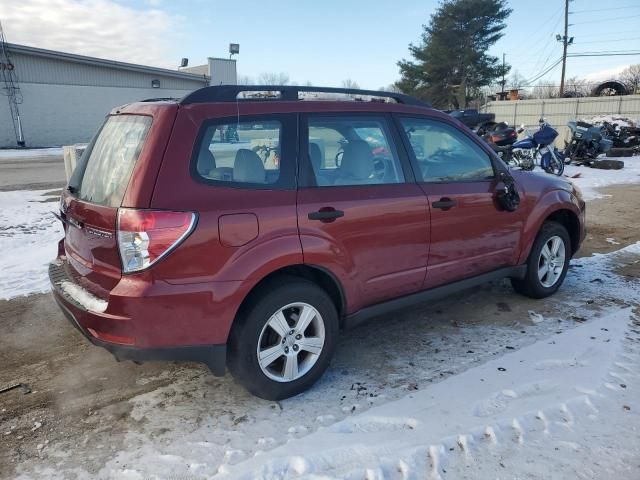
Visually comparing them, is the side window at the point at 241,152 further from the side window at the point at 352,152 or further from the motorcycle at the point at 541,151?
the motorcycle at the point at 541,151

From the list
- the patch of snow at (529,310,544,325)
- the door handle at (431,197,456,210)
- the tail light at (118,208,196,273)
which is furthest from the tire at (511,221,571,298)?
the tail light at (118,208,196,273)

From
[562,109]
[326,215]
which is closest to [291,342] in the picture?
[326,215]

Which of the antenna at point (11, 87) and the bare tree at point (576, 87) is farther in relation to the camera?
the bare tree at point (576, 87)

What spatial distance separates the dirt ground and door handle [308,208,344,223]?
112 centimetres

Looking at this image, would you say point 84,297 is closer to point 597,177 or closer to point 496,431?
point 496,431

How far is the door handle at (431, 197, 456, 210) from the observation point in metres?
3.74

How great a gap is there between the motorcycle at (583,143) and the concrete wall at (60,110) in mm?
20886

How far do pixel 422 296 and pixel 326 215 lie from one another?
118cm

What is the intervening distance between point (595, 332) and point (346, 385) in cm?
215

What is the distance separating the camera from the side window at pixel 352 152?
3.29 meters

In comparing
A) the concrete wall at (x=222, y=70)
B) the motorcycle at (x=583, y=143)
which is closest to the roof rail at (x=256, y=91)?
the motorcycle at (x=583, y=143)

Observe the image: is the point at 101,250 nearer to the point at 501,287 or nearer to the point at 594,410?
the point at 594,410

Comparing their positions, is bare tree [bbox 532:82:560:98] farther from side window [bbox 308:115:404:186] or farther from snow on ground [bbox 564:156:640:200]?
side window [bbox 308:115:404:186]

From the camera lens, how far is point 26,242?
672 cm
